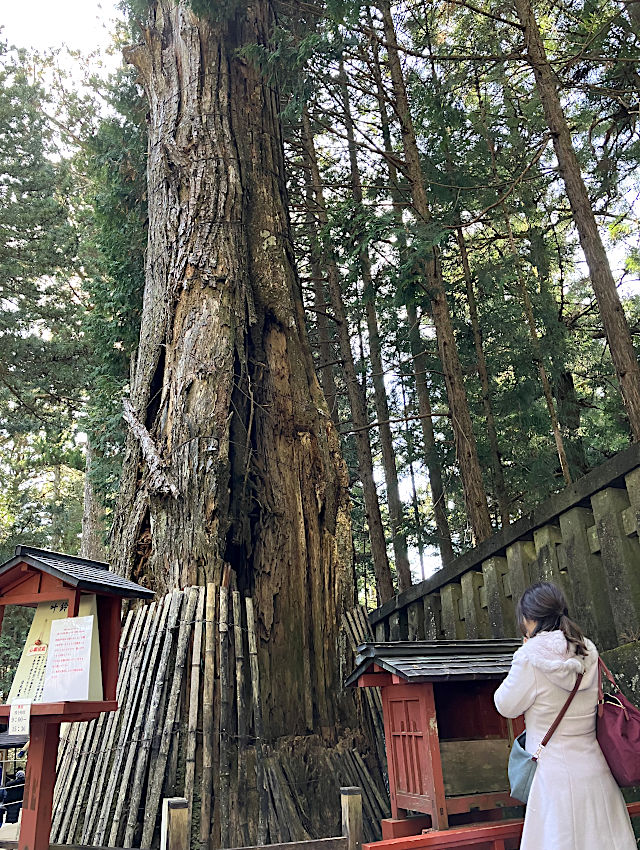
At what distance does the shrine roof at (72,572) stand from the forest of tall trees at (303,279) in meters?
1.71

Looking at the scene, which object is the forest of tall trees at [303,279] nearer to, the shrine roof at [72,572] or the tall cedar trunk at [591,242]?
the tall cedar trunk at [591,242]

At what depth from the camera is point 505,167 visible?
9.37m

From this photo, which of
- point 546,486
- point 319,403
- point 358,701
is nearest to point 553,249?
point 546,486

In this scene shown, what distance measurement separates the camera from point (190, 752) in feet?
14.4

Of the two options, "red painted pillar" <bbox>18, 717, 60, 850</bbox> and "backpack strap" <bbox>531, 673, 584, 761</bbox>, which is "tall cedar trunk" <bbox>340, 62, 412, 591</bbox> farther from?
"backpack strap" <bbox>531, 673, 584, 761</bbox>

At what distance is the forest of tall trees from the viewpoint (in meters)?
5.82

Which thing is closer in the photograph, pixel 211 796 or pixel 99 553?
pixel 211 796

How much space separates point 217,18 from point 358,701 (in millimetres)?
7103

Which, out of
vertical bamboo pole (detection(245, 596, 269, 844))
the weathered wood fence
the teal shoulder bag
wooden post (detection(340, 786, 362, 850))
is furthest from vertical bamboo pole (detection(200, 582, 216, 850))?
the teal shoulder bag

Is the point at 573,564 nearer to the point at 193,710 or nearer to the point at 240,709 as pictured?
the point at 240,709

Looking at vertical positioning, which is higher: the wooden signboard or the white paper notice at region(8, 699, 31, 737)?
the wooden signboard

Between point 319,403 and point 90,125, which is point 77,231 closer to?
point 90,125

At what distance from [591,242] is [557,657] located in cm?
→ 397

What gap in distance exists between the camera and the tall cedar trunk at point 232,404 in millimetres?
5461
